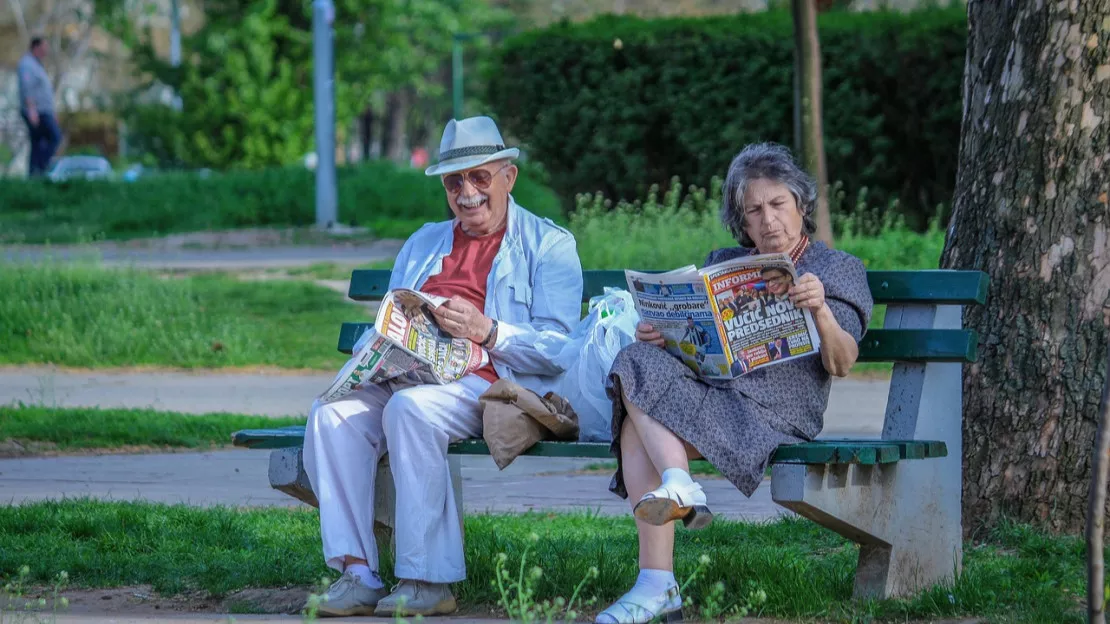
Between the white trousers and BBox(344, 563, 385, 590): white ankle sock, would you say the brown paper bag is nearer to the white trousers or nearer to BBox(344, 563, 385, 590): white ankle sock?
the white trousers

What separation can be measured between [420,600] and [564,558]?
45 centimetres

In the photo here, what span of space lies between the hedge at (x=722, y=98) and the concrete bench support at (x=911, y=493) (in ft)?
37.0

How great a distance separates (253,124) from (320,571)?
69.5 ft

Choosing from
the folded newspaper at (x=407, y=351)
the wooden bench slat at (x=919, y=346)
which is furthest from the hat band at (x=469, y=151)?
the wooden bench slat at (x=919, y=346)

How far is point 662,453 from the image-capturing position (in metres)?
4.09

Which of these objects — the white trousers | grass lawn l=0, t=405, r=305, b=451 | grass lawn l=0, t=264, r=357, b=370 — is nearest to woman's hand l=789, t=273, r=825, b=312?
the white trousers

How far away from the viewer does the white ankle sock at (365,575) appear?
14.5 ft

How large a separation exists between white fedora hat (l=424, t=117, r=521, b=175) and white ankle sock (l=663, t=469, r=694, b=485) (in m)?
1.23

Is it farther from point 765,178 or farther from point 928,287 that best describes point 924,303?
point 765,178

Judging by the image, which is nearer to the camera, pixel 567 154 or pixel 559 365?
pixel 559 365

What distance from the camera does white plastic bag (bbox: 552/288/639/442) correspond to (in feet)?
14.9

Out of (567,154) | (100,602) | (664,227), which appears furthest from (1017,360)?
(567,154)

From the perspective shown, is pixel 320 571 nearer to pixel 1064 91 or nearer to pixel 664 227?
pixel 1064 91

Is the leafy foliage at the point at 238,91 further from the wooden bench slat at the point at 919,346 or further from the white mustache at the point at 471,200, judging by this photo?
the wooden bench slat at the point at 919,346
